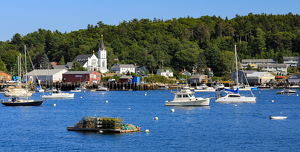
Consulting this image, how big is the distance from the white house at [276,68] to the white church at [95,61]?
67.3 m

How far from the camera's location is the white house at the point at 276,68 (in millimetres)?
179750

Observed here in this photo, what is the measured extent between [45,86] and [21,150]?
4310 inches

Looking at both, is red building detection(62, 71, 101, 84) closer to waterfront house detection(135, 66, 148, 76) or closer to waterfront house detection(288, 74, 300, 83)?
waterfront house detection(135, 66, 148, 76)

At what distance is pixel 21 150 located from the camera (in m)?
31.6

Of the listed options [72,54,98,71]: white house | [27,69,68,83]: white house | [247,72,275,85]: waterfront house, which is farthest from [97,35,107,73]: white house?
[247,72,275,85]: waterfront house

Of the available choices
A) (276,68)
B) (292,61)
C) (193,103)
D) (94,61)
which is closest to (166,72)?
(94,61)

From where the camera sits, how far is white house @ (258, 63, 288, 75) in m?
180

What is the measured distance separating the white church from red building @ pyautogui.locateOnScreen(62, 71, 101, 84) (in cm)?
2419

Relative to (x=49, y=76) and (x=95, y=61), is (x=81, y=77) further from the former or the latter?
(x=95, y=61)

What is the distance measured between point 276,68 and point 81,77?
85617mm

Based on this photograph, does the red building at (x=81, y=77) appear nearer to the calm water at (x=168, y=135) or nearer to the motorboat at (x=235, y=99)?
the motorboat at (x=235, y=99)

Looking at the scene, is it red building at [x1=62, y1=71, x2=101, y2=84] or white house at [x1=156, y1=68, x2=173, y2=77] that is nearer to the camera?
red building at [x1=62, y1=71, x2=101, y2=84]

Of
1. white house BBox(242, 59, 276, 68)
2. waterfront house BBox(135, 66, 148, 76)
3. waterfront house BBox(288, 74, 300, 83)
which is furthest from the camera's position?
white house BBox(242, 59, 276, 68)

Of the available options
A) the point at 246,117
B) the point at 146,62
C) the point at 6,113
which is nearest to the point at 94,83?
the point at 146,62
